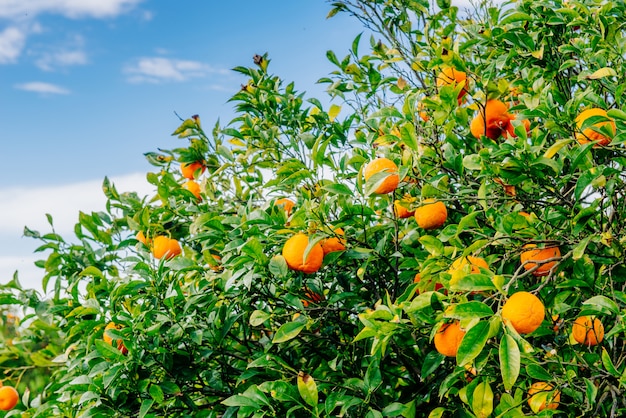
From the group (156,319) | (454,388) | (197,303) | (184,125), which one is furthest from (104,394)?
(184,125)

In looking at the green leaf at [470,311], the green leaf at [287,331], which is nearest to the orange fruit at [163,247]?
the green leaf at [287,331]

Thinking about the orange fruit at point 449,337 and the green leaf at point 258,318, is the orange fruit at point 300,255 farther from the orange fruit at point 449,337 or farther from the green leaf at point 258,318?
the orange fruit at point 449,337

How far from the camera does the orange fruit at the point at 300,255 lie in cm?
146

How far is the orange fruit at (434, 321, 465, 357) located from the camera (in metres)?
1.28

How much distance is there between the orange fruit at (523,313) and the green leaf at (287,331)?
1.92 feet

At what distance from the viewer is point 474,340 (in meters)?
1.07

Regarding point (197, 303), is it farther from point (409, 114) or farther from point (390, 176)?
point (409, 114)

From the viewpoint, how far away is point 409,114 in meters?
1.63

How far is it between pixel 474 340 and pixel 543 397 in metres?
0.53

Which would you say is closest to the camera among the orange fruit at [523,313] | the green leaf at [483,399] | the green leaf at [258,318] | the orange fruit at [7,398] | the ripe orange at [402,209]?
the orange fruit at [523,313]

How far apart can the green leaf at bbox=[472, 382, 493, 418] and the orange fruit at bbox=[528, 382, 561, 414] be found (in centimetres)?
11

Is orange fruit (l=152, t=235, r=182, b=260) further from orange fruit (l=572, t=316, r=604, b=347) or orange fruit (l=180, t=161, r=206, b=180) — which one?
orange fruit (l=572, t=316, r=604, b=347)

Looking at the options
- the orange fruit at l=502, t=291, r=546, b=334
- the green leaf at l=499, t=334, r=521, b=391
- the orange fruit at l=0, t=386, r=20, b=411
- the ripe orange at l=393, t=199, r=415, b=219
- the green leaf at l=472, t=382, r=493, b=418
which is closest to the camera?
the green leaf at l=499, t=334, r=521, b=391

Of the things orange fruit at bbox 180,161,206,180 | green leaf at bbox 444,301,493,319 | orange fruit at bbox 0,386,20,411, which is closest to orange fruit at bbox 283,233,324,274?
green leaf at bbox 444,301,493,319
